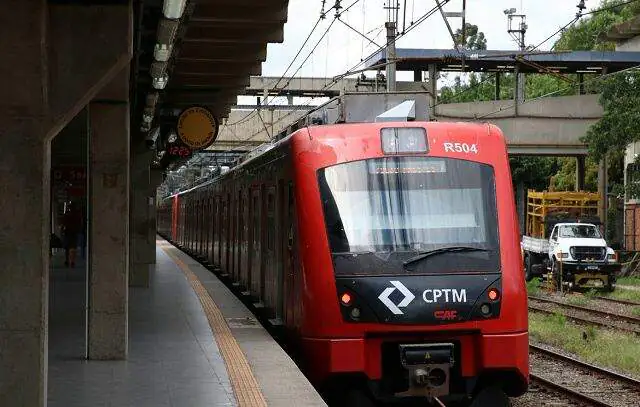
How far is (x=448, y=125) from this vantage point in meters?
10.6

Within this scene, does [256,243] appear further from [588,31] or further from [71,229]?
[588,31]

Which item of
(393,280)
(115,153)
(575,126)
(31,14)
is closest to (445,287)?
(393,280)

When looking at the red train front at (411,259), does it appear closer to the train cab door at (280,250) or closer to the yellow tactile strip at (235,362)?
the yellow tactile strip at (235,362)

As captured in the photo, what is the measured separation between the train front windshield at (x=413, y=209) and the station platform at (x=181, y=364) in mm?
1427

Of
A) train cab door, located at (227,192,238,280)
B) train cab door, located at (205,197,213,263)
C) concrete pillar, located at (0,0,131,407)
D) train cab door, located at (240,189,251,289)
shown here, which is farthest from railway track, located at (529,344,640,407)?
train cab door, located at (205,197,213,263)

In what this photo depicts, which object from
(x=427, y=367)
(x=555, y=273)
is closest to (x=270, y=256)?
(x=427, y=367)

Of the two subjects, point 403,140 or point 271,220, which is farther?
point 271,220

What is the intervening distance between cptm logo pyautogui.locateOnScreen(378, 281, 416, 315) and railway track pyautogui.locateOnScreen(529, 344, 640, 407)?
10.5 feet

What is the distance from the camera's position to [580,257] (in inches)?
1198

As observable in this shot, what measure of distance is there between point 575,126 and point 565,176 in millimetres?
14348

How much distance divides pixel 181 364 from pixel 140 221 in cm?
1249

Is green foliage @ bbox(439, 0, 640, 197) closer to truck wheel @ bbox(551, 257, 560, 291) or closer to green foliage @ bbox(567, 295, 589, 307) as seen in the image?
truck wheel @ bbox(551, 257, 560, 291)

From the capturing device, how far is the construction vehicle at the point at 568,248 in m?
30.2

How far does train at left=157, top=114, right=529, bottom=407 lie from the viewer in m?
9.69
